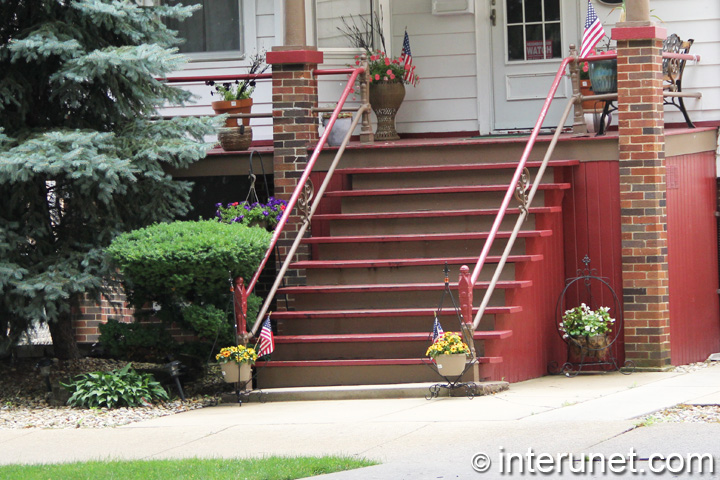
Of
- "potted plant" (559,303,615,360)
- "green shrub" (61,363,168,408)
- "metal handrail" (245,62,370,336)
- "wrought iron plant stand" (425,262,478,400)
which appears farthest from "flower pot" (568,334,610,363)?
"green shrub" (61,363,168,408)

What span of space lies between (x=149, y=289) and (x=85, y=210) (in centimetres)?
102

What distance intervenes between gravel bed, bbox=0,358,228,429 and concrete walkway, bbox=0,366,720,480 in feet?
1.11

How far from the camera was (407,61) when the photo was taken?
1221 centimetres

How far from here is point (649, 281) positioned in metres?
9.88

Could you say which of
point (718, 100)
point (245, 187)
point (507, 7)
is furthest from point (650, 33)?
point (245, 187)

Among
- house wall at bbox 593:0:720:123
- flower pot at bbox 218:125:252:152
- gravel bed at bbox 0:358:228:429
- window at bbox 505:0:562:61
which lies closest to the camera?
gravel bed at bbox 0:358:228:429

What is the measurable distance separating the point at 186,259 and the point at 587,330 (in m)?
3.51

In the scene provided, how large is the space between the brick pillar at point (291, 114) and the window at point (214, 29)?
2.49m

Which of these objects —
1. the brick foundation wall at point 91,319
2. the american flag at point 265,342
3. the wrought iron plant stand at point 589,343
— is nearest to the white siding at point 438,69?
the wrought iron plant stand at point 589,343

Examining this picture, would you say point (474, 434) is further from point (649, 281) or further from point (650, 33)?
point (650, 33)

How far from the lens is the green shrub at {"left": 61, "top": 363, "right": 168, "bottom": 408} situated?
8.73 metres

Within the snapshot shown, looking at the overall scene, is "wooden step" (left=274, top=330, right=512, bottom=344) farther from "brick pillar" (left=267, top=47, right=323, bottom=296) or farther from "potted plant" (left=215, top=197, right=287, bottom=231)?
"brick pillar" (left=267, top=47, right=323, bottom=296)

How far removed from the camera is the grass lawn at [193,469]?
19.7ft

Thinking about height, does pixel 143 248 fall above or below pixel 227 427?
above
